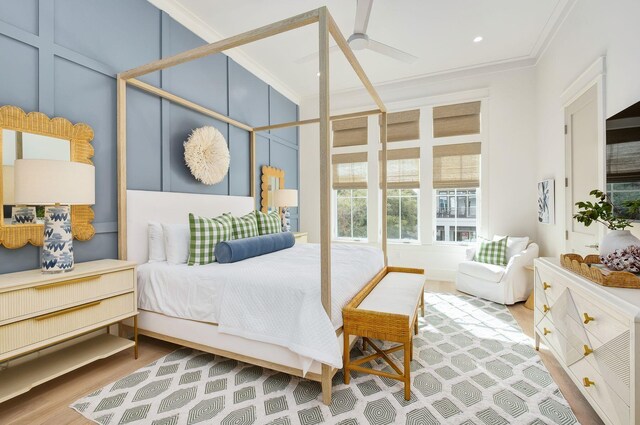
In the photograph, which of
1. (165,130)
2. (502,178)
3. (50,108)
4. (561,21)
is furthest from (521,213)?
(50,108)

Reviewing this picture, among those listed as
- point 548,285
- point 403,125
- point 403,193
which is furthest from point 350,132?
point 548,285

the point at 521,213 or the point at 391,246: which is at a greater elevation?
the point at 521,213

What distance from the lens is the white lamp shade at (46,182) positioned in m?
1.78

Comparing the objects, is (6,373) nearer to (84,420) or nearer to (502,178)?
(84,420)

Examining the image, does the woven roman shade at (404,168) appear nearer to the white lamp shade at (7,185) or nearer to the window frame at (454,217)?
the window frame at (454,217)

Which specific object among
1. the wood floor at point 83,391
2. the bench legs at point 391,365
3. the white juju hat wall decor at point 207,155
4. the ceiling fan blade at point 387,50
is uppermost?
the ceiling fan blade at point 387,50

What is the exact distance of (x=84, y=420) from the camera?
167 cm

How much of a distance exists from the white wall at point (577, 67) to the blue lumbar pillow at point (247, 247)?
3.13 m

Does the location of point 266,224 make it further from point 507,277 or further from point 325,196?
point 507,277

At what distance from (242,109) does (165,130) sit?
55.6 inches

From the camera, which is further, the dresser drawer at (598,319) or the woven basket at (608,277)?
the woven basket at (608,277)

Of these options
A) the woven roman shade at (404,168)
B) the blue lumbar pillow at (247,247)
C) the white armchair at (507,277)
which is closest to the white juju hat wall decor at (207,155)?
the blue lumbar pillow at (247,247)

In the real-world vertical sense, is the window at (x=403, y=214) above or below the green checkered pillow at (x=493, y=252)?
above

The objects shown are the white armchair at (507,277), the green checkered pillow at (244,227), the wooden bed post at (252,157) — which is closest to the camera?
the green checkered pillow at (244,227)
